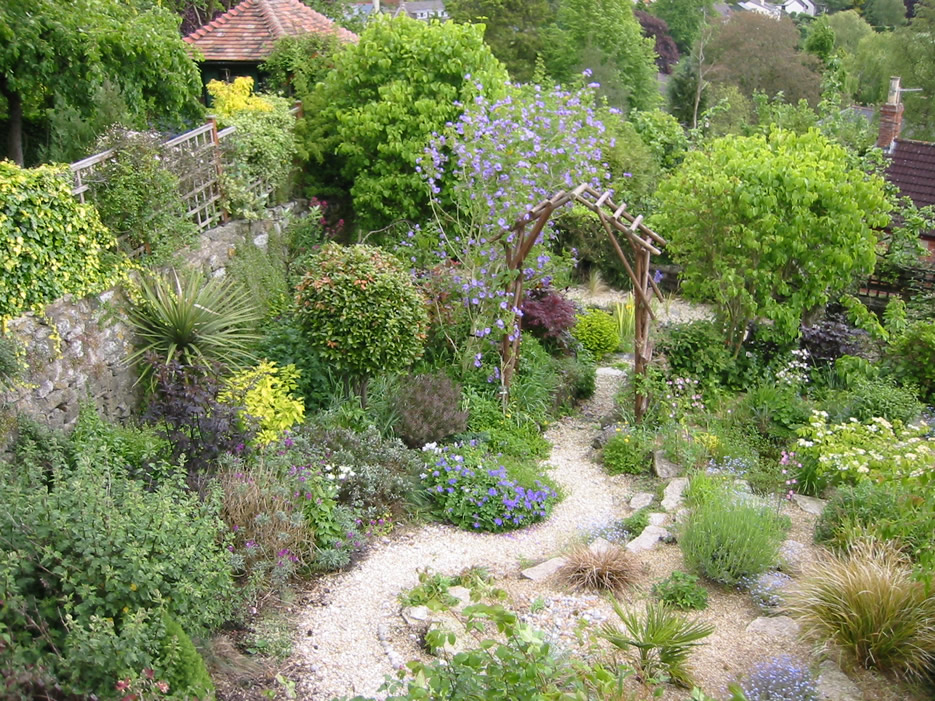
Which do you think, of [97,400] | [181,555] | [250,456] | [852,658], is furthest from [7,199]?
[852,658]

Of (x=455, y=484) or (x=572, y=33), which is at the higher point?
(x=572, y=33)

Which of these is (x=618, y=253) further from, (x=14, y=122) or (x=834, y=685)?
(x=14, y=122)

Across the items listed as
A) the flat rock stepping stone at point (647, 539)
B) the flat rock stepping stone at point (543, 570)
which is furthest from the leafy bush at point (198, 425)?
the flat rock stepping stone at point (647, 539)

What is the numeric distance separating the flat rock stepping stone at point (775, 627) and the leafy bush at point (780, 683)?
0.33m

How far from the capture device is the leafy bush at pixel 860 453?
5.39m

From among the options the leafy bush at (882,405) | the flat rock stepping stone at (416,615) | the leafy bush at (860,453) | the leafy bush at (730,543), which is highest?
the leafy bush at (860,453)

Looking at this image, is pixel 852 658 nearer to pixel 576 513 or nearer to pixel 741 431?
pixel 576 513

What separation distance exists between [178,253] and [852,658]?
676cm

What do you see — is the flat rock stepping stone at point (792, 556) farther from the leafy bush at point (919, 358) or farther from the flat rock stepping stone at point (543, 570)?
the leafy bush at point (919, 358)

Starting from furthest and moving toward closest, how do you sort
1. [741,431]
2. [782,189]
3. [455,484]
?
[782,189] < [741,431] < [455,484]

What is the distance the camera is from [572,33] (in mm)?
24469

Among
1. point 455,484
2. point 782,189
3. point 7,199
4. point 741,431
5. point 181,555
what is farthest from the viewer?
point 782,189

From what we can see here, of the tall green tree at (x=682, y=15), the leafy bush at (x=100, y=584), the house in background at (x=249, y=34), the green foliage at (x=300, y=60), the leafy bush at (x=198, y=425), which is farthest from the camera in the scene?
the tall green tree at (x=682, y=15)

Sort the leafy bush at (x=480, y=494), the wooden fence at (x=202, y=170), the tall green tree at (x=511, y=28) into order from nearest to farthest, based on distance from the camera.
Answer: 1. the leafy bush at (x=480, y=494)
2. the wooden fence at (x=202, y=170)
3. the tall green tree at (x=511, y=28)
